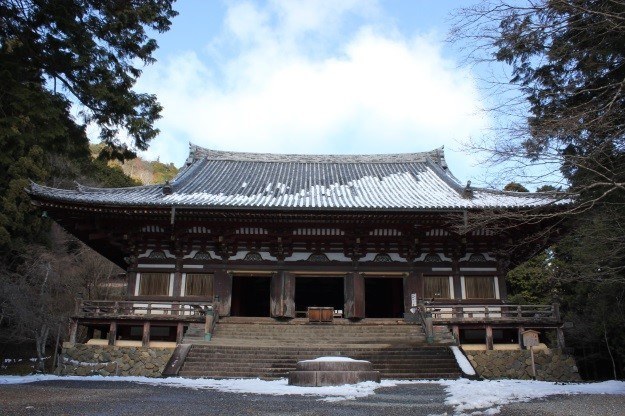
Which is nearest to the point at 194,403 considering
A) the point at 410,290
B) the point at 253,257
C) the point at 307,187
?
the point at 253,257

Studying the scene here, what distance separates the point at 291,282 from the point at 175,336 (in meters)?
4.10

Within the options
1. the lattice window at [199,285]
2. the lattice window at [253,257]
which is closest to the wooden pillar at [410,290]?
the lattice window at [253,257]

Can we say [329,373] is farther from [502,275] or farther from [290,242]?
[502,275]

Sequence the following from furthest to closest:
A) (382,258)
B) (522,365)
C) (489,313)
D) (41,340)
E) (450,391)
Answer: (41,340) → (382,258) → (489,313) → (522,365) → (450,391)

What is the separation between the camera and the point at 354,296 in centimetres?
1661

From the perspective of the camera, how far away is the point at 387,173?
72.2ft

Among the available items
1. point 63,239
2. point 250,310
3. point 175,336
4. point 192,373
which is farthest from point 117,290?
point 192,373

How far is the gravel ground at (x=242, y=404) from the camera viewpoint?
6.22 meters

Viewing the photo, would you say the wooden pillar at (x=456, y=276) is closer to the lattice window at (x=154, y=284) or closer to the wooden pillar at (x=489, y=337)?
the wooden pillar at (x=489, y=337)

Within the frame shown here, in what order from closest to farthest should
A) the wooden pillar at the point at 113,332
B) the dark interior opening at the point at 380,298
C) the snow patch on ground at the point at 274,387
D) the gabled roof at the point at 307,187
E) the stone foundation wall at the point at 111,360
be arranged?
the snow patch on ground at the point at 274,387 → the stone foundation wall at the point at 111,360 → the wooden pillar at the point at 113,332 → the gabled roof at the point at 307,187 → the dark interior opening at the point at 380,298

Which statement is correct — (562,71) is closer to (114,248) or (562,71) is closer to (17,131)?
(17,131)

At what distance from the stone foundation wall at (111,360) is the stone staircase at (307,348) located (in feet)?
4.13

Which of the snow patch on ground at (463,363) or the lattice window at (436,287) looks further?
the lattice window at (436,287)

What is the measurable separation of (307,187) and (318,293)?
21.9 ft
